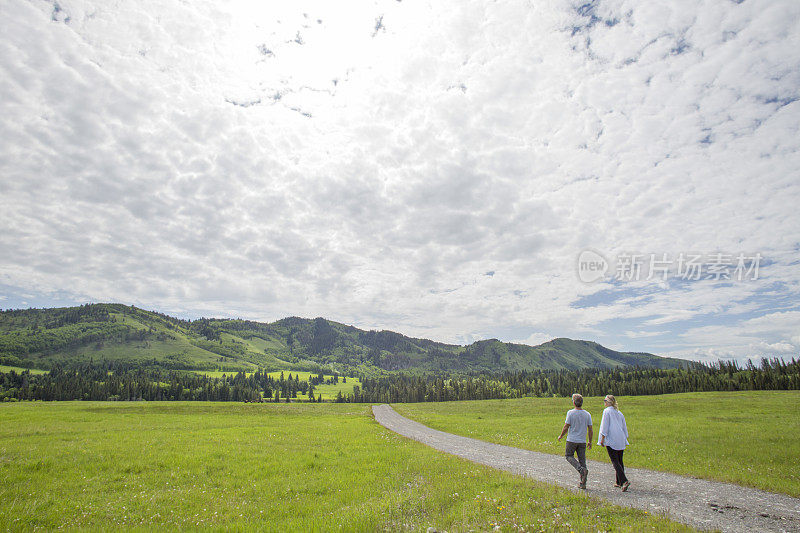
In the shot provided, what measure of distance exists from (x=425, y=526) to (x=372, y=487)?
5.06 metres

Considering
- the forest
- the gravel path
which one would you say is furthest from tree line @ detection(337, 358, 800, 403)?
the gravel path

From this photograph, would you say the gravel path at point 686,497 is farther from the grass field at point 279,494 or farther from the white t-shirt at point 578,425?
the white t-shirt at point 578,425

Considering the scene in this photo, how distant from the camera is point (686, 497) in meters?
12.5

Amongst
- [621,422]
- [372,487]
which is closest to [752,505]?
[621,422]

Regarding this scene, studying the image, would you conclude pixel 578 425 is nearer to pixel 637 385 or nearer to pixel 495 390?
pixel 637 385

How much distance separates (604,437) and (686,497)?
3.05 meters

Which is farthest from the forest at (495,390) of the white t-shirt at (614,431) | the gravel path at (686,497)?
the white t-shirt at (614,431)

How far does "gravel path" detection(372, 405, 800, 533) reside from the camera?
10.2 metres

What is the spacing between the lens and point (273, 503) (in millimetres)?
12250

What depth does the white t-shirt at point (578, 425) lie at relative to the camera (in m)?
13.8

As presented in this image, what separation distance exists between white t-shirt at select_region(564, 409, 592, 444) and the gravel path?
1.78 m

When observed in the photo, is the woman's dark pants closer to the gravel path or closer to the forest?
the gravel path

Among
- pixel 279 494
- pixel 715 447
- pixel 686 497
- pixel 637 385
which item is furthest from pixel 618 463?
pixel 637 385

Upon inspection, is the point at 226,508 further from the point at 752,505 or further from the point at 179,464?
the point at 752,505
